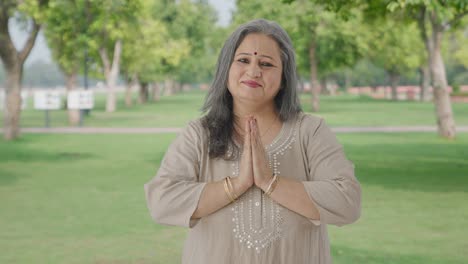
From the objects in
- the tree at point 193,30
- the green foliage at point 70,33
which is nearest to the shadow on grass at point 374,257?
the green foliage at point 70,33

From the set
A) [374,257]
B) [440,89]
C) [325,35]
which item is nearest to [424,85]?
[325,35]

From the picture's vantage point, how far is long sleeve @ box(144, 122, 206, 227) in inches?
108

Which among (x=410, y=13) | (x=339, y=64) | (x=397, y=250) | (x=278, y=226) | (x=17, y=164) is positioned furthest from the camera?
(x=339, y=64)

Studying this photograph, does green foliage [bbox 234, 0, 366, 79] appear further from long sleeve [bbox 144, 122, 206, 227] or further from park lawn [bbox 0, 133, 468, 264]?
long sleeve [bbox 144, 122, 206, 227]

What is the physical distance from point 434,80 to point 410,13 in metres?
2.12

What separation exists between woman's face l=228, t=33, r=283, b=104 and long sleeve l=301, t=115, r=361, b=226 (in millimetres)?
223

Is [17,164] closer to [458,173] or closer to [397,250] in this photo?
[458,173]

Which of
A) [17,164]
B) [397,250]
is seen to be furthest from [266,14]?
[397,250]

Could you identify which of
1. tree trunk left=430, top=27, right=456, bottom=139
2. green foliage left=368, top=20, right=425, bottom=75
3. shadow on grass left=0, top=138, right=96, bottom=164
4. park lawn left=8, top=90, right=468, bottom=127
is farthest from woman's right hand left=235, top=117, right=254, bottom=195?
green foliage left=368, top=20, right=425, bottom=75

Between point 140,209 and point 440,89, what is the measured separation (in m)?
13.6

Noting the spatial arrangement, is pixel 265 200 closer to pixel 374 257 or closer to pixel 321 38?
pixel 374 257

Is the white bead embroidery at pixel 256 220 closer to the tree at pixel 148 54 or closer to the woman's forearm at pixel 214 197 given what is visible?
the woman's forearm at pixel 214 197

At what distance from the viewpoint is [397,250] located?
7676 millimetres

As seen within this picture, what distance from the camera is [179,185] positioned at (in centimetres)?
275
